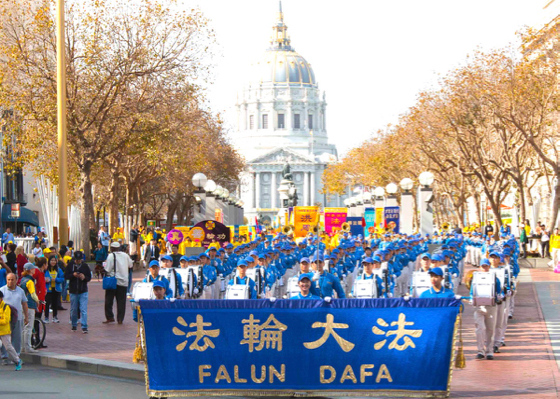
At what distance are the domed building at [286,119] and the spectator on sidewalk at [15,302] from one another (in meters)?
138

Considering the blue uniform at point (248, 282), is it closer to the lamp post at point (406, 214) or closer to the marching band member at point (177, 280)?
the marching band member at point (177, 280)

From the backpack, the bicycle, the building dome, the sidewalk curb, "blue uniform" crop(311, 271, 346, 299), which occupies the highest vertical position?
the building dome

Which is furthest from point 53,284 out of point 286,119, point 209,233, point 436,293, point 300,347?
point 286,119

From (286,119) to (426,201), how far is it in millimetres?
132810

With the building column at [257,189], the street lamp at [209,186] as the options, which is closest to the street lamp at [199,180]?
the street lamp at [209,186]

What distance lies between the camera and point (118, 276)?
1661 cm

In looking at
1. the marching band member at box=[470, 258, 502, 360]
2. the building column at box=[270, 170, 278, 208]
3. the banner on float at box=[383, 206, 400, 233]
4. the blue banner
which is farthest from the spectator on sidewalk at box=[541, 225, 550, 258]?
the building column at box=[270, 170, 278, 208]

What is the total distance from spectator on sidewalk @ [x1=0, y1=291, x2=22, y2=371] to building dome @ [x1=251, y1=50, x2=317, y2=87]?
148785mm

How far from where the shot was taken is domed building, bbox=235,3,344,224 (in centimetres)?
15125

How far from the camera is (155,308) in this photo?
30.6ft

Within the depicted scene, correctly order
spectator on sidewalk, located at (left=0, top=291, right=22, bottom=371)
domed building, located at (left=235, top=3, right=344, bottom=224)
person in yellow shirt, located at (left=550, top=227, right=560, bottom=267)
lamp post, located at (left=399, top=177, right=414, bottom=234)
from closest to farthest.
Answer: spectator on sidewalk, located at (left=0, top=291, right=22, bottom=371)
person in yellow shirt, located at (left=550, top=227, right=560, bottom=267)
lamp post, located at (left=399, top=177, right=414, bottom=234)
domed building, located at (left=235, top=3, right=344, bottom=224)

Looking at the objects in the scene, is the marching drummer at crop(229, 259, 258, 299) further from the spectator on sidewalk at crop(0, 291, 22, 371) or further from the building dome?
the building dome

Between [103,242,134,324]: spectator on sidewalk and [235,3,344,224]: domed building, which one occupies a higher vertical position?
[235,3,344,224]: domed building

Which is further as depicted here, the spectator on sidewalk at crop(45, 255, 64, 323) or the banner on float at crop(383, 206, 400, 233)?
the banner on float at crop(383, 206, 400, 233)
